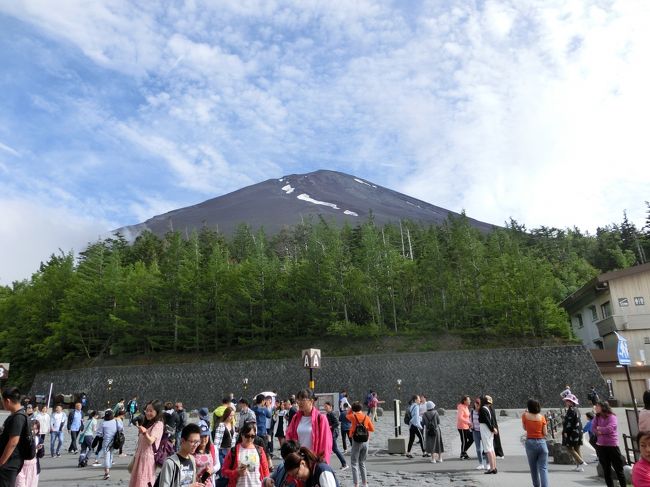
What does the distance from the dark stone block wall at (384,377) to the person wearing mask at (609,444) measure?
85.1ft

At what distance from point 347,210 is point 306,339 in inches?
5495

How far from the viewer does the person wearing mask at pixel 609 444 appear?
308 inches

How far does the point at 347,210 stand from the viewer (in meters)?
180

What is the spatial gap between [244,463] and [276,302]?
38982mm

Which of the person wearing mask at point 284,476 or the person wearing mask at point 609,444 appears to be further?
the person wearing mask at point 609,444

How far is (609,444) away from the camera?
311 inches

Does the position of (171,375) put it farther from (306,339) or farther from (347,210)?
(347,210)

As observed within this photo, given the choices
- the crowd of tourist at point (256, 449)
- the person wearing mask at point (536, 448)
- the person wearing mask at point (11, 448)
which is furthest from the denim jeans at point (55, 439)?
the person wearing mask at point (536, 448)

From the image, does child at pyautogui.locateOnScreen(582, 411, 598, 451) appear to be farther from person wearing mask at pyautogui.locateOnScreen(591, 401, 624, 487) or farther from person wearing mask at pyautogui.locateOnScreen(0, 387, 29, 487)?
person wearing mask at pyautogui.locateOnScreen(0, 387, 29, 487)

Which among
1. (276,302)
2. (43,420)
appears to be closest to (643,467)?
(43,420)

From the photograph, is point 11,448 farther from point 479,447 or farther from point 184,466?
point 479,447

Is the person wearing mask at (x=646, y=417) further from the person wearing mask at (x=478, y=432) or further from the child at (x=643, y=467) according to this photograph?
the person wearing mask at (x=478, y=432)

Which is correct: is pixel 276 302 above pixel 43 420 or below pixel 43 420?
above

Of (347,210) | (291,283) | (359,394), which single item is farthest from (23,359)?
(347,210)
